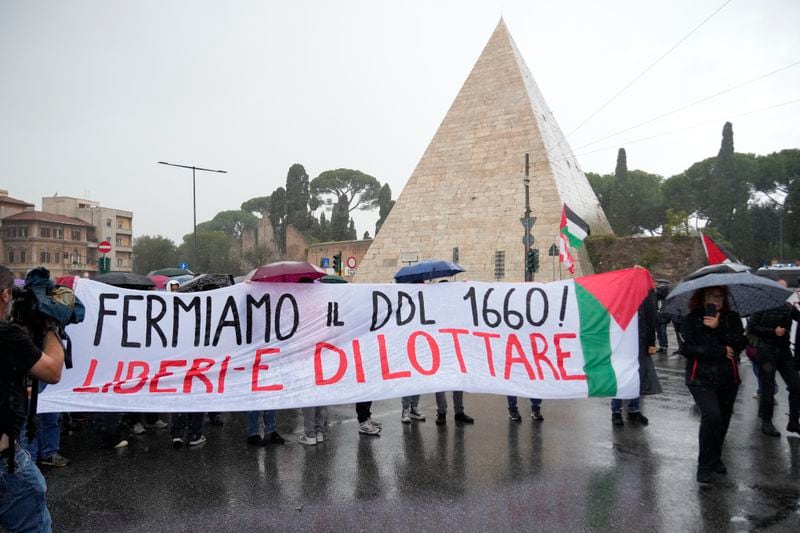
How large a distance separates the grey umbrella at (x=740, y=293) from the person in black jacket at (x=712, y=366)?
174 millimetres

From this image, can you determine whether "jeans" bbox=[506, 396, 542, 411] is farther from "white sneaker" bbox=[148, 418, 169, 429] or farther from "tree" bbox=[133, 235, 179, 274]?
"tree" bbox=[133, 235, 179, 274]

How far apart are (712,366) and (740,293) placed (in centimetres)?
85

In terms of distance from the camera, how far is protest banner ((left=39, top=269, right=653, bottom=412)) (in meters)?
4.83

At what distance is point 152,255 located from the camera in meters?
63.6

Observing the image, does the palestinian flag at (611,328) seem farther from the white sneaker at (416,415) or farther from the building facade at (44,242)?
the building facade at (44,242)

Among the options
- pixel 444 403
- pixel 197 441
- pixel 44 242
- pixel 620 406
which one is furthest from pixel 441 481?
pixel 44 242

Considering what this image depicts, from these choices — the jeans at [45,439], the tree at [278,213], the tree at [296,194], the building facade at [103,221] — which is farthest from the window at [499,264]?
the building facade at [103,221]

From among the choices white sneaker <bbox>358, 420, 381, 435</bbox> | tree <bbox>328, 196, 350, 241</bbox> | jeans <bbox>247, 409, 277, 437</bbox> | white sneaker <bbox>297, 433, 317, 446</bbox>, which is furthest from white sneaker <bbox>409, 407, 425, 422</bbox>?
tree <bbox>328, 196, 350, 241</bbox>

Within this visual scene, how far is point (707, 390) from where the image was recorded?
4.15 meters

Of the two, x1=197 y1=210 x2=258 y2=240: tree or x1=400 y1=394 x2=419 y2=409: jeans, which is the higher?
x1=197 y1=210 x2=258 y2=240: tree

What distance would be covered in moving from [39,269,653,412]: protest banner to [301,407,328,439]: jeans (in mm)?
354

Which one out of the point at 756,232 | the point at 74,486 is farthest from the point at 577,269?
the point at 756,232

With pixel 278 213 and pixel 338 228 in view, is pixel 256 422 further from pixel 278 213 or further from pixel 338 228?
pixel 278 213

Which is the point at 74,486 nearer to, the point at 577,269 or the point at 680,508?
the point at 680,508
